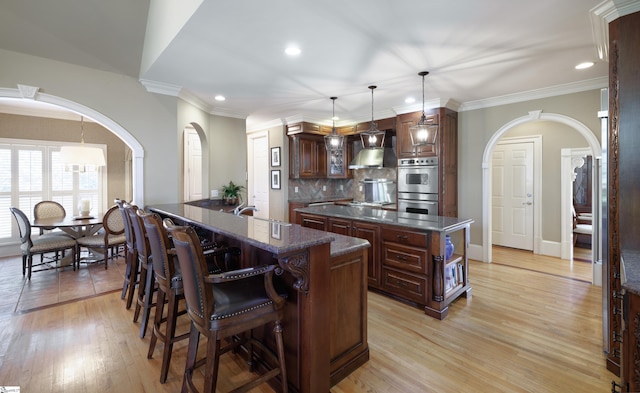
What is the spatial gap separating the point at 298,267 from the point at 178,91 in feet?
11.9

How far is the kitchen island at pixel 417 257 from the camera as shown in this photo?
2.86 metres

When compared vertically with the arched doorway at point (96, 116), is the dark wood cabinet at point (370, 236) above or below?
below

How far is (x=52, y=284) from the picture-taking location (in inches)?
148

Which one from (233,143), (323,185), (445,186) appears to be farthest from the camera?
(323,185)

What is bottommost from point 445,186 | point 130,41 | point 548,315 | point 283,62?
point 548,315

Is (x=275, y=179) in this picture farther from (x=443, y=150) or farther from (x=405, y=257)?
(x=405, y=257)

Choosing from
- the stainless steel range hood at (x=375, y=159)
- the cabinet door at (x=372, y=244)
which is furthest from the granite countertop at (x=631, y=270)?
the stainless steel range hood at (x=375, y=159)

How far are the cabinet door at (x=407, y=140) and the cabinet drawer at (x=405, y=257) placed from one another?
236 centimetres

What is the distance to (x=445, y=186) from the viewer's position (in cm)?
479

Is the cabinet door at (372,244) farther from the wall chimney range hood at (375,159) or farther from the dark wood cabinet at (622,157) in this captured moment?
the wall chimney range hood at (375,159)

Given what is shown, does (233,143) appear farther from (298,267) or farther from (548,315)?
(548,315)

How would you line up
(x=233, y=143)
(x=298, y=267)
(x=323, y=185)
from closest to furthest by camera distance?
Result: (x=298, y=267) < (x=233, y=143) < (x=323, y=185)

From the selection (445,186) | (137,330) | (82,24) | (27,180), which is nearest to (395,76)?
(445,186)

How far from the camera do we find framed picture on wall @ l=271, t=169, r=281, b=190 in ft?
21.2
